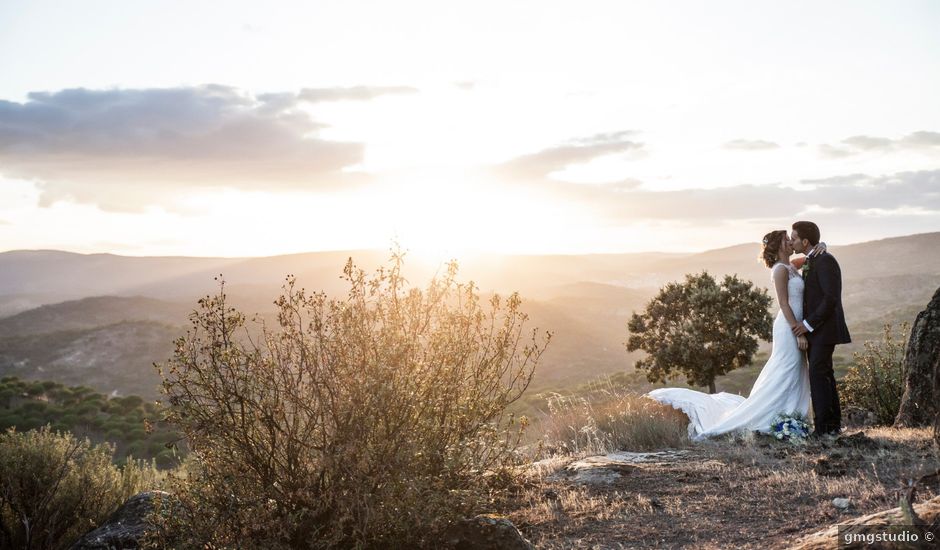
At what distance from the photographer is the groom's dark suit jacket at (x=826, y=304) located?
865 centimetres

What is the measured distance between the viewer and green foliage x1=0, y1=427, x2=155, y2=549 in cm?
831

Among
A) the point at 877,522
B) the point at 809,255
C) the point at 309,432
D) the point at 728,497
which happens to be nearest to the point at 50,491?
the point at 309,432

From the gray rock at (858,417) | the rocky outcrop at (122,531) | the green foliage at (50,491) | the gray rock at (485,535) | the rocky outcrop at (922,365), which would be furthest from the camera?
the gray rock at (858,417)

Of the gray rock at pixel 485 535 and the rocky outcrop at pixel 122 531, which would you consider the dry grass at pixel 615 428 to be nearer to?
the gray rock at pixel 485 535

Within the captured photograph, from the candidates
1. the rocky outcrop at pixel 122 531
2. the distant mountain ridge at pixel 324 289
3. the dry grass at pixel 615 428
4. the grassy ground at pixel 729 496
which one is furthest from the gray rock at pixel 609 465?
the rocky outcrop at pixel 122 531

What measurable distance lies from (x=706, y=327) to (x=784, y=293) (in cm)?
854

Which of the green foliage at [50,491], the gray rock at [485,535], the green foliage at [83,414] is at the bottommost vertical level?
the green foliage at [83,414]

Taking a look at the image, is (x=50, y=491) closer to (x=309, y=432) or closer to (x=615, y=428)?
(x=309, y=432)

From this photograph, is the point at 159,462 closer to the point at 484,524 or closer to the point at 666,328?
the point at 666,328

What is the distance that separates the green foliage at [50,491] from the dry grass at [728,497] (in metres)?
5.55

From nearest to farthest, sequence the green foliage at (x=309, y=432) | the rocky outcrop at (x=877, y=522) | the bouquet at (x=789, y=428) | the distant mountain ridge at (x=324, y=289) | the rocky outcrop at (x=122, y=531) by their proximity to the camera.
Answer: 1. the rocky outcrop at (x=877, y=522)
2. the green foliage at (x=309, y=432)
3. the rocky outcrop at (x=122, y=531)
4. the bouquet at (x=789, y=428)
5. the distant mountain ridge at (x=324, y=289)

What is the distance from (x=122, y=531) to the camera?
5855 mm

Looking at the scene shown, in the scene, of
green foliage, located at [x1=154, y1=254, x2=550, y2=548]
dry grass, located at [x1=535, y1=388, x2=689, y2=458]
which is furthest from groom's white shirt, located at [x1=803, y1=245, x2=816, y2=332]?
green foliage, located at [x1=154, y1=254, x2=550, y2=548]

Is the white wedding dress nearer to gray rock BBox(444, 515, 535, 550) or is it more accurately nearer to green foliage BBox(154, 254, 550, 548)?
gray rock BBox(444, 515, 535, 550)
